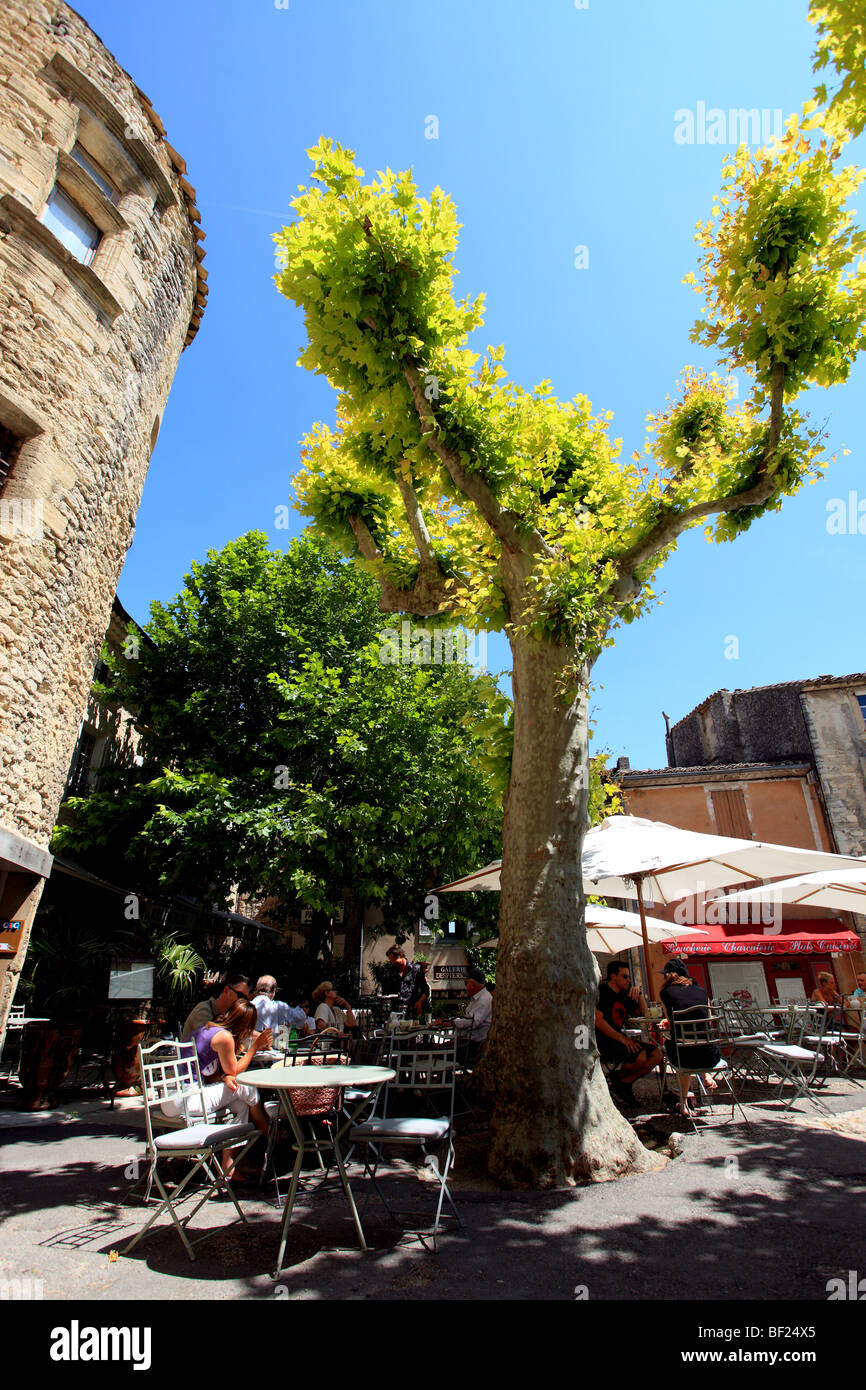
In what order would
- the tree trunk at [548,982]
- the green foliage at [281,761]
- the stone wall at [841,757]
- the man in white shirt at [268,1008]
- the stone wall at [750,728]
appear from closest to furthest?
1. the tree trunk at [548,982]
2. the man in white shirt at [268,1008]
3. the green foliage at [281,761]
4. the stone wall at [841,757]
5. the stone wall at [750,728]

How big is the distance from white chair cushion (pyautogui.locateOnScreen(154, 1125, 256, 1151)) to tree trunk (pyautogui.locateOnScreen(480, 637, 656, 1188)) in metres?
1.91

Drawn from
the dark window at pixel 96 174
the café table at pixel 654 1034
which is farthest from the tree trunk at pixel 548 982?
the dark window at pixel 96 174

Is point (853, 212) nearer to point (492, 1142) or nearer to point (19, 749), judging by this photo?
point (492, 1142)

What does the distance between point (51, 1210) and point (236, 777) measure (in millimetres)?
8521

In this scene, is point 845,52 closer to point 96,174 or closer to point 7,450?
point 7,450

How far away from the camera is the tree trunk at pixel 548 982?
4.86 metres

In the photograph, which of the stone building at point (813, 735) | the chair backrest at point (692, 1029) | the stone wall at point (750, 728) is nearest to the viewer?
the chair backrest at point (692, 1029)

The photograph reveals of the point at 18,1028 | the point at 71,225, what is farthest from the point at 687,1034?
the point at 71,225

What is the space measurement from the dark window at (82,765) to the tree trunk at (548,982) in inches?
407

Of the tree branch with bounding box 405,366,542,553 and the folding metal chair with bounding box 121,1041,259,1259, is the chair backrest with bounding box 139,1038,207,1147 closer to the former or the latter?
the folding metal chair with bounding box 121,1041,259,1259

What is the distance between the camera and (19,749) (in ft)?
23.7

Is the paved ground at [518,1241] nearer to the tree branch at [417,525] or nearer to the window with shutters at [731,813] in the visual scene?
the tree branch at [417,525]

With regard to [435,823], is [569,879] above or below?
below
